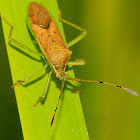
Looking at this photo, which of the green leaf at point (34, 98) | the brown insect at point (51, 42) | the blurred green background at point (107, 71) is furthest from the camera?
the brown insect at point (51, 42)

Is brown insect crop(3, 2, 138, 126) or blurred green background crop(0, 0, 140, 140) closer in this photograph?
blurred green background crop(0, 0, 140, 140)

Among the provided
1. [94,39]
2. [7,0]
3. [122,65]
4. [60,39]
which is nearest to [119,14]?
[94,39]

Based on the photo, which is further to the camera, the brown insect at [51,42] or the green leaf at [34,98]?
the brown insect at [51,42]

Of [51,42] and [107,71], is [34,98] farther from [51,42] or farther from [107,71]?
[51,42]

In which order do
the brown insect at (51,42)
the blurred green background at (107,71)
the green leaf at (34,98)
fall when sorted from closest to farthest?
the green leaf at (34,98)
the blurred green background at (107,71)
the brown insect at (51,42)

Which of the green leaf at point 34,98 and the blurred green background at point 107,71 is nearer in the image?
the green leaf at point 34,98
